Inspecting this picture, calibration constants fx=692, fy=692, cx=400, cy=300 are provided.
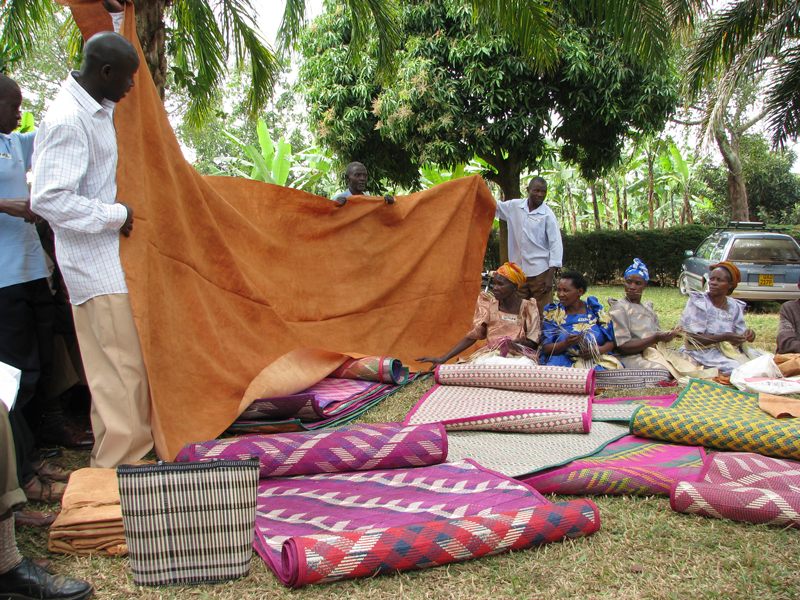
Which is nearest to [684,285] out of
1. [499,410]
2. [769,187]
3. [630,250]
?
[630,250]

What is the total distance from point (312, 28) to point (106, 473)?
10.7 m

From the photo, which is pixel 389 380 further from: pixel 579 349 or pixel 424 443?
pixel 424 443

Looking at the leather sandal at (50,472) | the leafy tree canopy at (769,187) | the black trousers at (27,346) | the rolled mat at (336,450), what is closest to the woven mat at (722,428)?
the rolled mat at (336,450)

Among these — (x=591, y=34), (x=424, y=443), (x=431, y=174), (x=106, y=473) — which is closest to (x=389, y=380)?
(x=424, y=443)

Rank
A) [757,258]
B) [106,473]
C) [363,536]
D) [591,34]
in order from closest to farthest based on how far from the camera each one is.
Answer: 1. [363,536]
2. [106,473]
3. [591,34]
4. [757,258]

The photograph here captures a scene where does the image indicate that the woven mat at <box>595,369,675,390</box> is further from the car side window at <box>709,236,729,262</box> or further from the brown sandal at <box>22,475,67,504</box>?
the car side window at <box>709,236,729,262</box>

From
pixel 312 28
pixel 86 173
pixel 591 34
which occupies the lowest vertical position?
pixel 86 173

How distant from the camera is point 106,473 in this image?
314 cm

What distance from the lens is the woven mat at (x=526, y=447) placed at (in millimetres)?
3648

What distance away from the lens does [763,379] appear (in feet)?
17.1

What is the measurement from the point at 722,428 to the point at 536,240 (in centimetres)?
355

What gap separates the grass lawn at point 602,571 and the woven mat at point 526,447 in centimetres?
66

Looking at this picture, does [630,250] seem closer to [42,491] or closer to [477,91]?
[477,91]

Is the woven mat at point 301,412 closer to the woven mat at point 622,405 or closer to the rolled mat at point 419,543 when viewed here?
the woven mat at point 622,405
